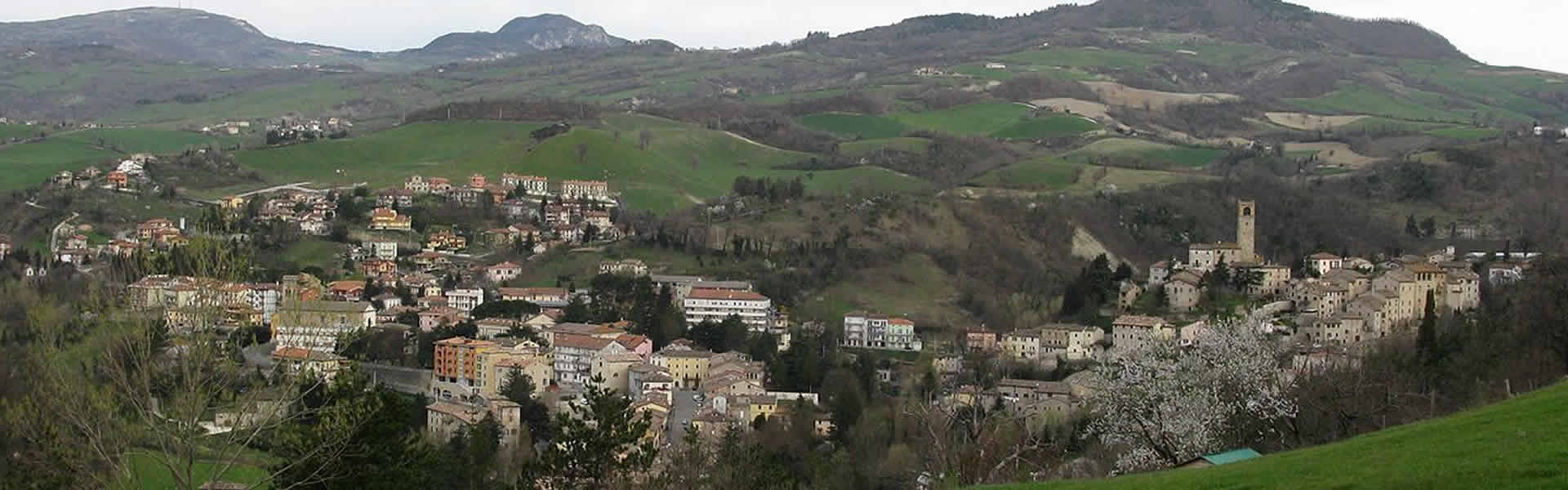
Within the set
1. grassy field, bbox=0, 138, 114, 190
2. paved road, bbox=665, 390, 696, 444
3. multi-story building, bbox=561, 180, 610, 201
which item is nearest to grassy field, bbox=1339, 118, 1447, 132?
multi-story building, bbox=561, 180, 610, 201

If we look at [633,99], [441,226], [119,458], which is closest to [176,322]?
[119,458]

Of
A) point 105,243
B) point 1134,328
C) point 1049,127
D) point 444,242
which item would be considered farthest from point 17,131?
point 1134,328

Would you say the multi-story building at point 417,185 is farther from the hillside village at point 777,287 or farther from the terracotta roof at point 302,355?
the terracotta roof at point 302,355

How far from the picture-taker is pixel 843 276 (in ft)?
251

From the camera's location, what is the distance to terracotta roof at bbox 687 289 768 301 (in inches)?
2680

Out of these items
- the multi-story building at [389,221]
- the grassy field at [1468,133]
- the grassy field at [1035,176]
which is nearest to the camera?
the multi-story building at [389,221]

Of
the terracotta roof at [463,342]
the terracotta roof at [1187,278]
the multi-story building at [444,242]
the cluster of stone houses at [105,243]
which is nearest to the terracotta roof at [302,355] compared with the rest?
the terracotta roof at [463,342]

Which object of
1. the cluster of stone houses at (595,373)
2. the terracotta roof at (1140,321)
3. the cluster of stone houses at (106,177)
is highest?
the cluster of stone houses at (106,177)

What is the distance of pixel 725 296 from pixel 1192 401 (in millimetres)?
38915

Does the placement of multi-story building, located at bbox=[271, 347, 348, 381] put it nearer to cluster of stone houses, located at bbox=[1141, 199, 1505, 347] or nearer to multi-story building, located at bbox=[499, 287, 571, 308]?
cluster of stone houses, located at bbox=[1141, 199, 1505, 347]

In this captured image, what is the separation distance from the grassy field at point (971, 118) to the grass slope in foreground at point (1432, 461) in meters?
118

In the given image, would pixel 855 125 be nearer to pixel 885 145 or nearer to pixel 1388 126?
pixel 885 145

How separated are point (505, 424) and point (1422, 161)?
2790 inches

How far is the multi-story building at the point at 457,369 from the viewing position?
189ft
